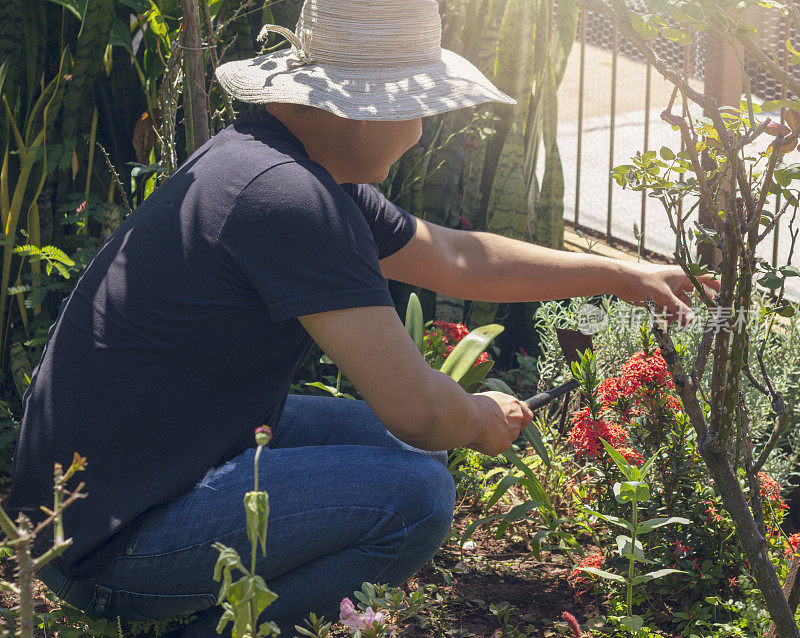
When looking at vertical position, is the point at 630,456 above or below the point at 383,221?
below

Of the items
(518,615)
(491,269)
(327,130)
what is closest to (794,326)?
(491,269)

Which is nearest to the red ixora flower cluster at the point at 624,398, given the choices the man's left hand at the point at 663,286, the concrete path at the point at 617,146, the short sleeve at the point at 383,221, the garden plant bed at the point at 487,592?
the man's left hand at the point at 663,286

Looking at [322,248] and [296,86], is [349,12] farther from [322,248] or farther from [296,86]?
[322,248]

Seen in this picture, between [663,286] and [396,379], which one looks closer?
[396,379]

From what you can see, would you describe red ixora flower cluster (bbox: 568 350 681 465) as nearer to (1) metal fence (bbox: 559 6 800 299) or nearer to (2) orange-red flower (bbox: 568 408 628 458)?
(2) orange-red flower (bbox: 568 408 628 458)

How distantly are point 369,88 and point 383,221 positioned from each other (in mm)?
470

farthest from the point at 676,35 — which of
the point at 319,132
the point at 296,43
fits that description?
the point at 296,43

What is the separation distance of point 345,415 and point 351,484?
47cm

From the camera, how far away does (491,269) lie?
2168 millimetres

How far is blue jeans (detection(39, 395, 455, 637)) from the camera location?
5.23 feet

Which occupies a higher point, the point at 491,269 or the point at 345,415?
the point at 491,269

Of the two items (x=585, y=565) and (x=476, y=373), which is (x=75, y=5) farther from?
(x=585, y=565)

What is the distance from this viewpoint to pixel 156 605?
1.65m

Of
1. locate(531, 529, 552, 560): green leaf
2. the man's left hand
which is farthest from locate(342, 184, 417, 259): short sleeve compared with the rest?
locate(531, 529, 552, 560): green leaf
